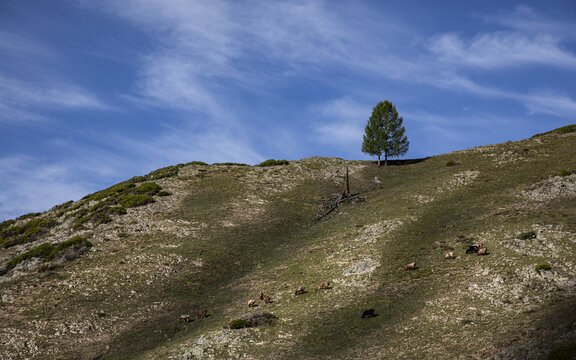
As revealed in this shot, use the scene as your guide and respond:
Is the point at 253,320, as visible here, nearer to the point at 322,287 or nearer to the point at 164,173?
the point at 322,287

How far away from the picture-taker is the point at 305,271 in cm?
3925

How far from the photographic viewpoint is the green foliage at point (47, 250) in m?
43.5

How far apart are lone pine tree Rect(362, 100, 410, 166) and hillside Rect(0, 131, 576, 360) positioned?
19.1 metres

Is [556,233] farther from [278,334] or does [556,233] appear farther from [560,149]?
[560,149]

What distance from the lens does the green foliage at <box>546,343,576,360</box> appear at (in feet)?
54.7

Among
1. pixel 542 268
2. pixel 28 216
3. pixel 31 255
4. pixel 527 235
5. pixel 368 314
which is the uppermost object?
pixel 28 216

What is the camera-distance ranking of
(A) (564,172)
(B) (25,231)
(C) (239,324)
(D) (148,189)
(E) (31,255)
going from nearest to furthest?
1. (C) (239,324)
2. (E) (31,255)
3. (A) (564,172)
4. (B) (25,231)
5. (D) (148,189)

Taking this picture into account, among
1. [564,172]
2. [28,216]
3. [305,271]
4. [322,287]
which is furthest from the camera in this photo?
[28,216]

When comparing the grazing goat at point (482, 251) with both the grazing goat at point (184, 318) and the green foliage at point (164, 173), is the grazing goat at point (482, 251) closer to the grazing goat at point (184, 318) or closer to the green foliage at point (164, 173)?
the grazing goat at point (184, 318)

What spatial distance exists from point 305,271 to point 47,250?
29.2 m

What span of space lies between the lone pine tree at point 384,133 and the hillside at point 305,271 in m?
19.1

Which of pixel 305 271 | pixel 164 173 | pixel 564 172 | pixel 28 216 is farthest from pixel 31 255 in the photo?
pixel 564 172

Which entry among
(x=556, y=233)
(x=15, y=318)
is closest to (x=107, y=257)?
(x=15, y=318)

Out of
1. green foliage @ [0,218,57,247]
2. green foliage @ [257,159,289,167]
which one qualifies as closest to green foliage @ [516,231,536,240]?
green foliage @ [257,159,289,167]
